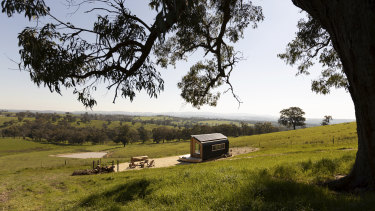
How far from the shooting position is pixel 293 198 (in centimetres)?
471

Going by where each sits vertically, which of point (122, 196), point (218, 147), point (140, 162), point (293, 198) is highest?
point (293, 198)

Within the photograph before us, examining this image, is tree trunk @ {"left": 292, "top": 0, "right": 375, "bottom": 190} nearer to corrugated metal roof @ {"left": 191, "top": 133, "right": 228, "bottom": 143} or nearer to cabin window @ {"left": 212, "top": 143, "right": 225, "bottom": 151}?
corrugated metal roof @ {"left": 191, "top": 133, "right": 228, "bottom": 143}

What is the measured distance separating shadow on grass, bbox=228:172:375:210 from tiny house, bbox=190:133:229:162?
19.8m

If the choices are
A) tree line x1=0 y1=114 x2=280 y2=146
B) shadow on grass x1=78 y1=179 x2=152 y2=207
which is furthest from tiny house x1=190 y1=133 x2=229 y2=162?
tree line x1=0 y1=114 x2=280 y2=146

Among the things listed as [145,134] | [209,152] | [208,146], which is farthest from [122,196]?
[145,134]

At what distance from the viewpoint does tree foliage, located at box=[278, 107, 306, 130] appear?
79938 mm

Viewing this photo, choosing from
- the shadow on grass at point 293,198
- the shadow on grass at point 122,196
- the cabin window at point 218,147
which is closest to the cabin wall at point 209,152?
the cabin window at point 218,147

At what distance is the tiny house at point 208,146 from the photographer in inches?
997

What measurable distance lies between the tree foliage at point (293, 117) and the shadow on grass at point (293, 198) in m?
85.6

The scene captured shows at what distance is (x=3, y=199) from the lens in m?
10.4

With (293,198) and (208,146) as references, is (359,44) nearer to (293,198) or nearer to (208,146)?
(293,198)

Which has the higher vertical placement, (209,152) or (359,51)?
(359,51)

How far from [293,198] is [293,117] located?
87.7 m

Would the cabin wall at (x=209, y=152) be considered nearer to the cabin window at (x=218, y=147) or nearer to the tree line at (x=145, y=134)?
the cabin window at (x=218, y=147)
